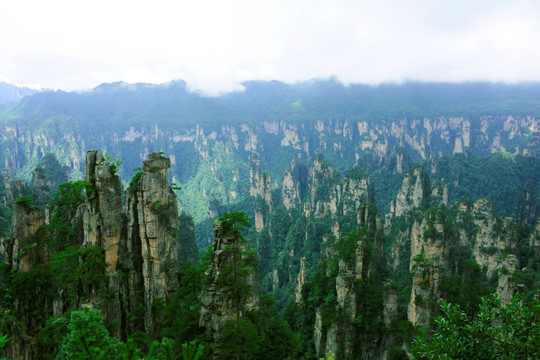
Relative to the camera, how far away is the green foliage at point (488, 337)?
6078 mm

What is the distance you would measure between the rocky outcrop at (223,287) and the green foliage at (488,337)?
874cm

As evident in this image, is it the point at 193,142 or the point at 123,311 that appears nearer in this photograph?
the point at 123,311

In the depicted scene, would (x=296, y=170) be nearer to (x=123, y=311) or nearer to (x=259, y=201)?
(x=259, y=201)

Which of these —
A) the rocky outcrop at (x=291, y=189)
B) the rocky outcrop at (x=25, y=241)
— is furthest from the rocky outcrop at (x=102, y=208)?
the rocky outcrop at (x=291, y=189)

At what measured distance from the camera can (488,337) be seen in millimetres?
6527

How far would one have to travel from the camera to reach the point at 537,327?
6223mm

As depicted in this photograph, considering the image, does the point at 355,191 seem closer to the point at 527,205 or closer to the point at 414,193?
the point at 414,193

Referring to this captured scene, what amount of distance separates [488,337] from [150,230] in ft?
58.0

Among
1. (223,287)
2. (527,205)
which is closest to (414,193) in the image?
(527,205)

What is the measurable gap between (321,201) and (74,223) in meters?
58.4

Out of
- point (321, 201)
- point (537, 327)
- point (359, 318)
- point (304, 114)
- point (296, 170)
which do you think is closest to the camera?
point (537, 327)

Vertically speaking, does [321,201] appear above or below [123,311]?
below

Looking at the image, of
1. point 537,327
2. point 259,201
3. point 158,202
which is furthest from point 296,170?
point 537,327

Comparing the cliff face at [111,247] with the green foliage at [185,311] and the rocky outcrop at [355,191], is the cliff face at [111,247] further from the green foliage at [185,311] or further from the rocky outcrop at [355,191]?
the rocky outcrop at [355,191]
